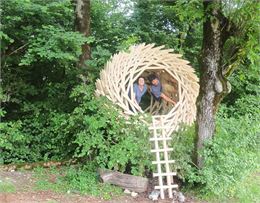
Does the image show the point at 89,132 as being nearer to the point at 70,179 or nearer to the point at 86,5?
the point at 70,179

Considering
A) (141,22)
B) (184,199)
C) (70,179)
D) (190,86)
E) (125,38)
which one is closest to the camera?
(184,199)

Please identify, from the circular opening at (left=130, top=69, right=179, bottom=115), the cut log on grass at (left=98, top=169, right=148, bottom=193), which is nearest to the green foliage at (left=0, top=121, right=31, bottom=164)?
the cut log on grass at (left=98, top=169, right=148, bottom=193)

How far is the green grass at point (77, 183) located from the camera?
5211mm

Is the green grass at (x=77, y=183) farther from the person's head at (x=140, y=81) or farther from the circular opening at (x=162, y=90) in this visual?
the circular opening at (x=162, y=90)

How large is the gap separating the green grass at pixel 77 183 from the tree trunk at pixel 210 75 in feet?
4.59

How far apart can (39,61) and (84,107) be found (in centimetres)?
192

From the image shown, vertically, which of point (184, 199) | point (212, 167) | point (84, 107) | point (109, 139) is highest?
point (84, 107)

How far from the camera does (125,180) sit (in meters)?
5.41

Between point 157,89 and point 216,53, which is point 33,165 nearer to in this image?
point 157,89

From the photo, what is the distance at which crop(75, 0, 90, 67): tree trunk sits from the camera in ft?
24.0

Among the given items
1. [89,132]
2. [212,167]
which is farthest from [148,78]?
[212,167]

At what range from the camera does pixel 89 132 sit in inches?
225

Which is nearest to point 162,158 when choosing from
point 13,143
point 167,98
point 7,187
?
point 167,98

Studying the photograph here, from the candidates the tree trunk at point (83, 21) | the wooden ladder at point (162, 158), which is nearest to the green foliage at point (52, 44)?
the tree trunk at point (83, 21)
